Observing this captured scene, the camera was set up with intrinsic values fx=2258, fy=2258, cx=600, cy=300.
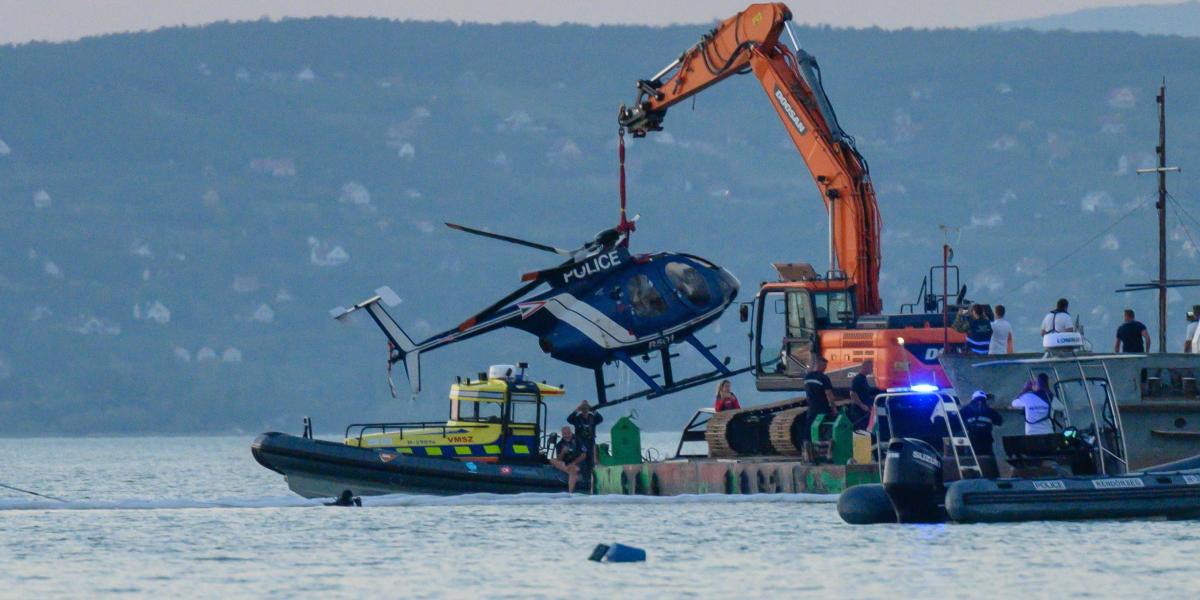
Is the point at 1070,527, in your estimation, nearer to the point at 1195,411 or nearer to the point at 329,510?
the point at 1195,411

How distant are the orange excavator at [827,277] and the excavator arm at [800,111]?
0.02m

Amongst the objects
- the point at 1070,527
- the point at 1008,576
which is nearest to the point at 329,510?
the point at 1070,527

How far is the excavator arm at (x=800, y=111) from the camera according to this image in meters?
40.7

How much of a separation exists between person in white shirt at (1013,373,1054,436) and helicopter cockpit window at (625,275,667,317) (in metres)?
14.4

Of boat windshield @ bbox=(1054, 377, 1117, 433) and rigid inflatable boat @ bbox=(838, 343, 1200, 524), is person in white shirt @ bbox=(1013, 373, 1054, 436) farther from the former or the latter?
boat windshield @ bbox=(1054, 377, 1117, 433)

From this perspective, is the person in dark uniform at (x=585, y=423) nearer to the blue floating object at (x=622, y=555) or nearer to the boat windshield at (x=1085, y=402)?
the boat windshield at (x=1085, y=402)

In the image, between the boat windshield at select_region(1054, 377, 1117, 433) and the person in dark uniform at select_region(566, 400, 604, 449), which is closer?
the boat windshield at select_region(1054, 377, 1117, 433)

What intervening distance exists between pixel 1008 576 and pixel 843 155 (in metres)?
18.9

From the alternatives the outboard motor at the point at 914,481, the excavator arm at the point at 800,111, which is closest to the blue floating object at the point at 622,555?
the outboard motor at the point at 914,481

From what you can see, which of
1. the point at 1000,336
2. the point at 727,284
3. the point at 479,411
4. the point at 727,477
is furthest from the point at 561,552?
the point at 727,284

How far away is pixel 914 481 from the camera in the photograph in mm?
29125

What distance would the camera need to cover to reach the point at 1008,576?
23.2m

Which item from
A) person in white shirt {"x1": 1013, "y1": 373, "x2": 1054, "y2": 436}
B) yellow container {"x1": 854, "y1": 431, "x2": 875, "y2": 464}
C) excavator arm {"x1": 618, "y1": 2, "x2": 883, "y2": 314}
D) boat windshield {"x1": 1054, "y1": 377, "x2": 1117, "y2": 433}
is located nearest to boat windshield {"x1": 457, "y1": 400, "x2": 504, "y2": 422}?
excavator arm {"x1": 618, "y1": 2, "x2": 883, "y2": 314}

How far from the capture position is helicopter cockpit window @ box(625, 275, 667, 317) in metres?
43.2
